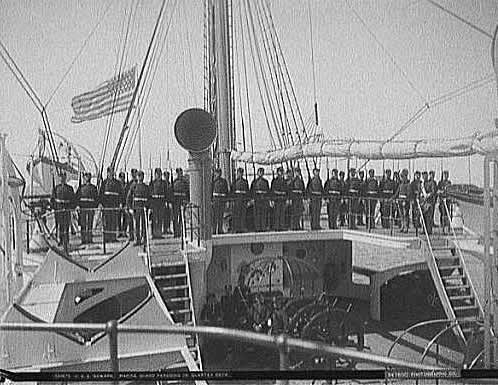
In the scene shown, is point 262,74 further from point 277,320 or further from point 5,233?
point 5,233

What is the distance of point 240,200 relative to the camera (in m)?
2.12

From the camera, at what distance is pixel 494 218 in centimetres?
209

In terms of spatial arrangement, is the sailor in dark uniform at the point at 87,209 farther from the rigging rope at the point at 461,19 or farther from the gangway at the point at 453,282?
the rigging rope at the point at 461,19

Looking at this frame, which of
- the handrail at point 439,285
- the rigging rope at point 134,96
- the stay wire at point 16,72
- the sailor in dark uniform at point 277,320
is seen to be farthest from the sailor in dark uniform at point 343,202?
the stay wire at point 16,72

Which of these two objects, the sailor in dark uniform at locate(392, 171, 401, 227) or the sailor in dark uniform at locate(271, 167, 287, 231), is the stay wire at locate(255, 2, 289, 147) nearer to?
the sailor in dark uniform at locate(271, 167, 287, 231)

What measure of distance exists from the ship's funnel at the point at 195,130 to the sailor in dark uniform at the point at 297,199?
0.28 meters

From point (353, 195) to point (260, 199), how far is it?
28 centimetres

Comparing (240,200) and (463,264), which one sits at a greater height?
(240,200)

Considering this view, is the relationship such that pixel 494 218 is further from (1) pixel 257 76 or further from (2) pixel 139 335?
(2) pixel 139 335

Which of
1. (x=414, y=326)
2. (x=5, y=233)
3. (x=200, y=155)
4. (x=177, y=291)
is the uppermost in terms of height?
(x=200, y=155)

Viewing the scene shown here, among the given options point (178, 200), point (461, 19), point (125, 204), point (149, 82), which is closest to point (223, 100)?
point (149, 82)

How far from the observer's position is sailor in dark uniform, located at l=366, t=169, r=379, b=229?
6.91 feet

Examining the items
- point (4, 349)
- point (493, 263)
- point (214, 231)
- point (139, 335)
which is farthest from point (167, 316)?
point (493, 263)

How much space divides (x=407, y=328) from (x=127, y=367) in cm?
86
